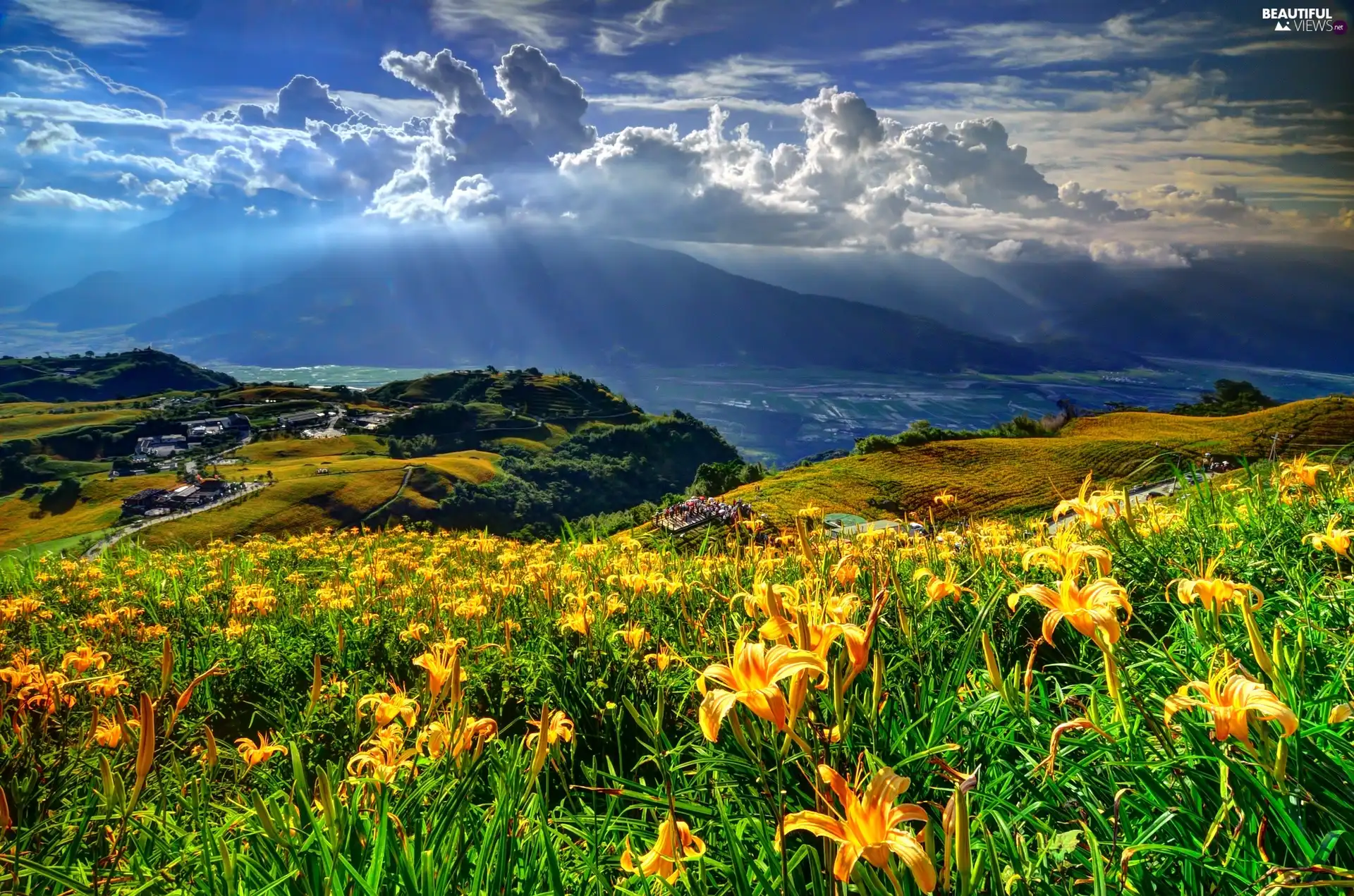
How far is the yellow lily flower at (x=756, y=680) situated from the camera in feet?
3.35

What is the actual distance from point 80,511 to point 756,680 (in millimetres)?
82768

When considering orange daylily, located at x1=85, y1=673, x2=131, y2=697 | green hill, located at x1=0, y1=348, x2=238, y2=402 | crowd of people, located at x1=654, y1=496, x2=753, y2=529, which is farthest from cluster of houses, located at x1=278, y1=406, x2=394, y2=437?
orange daylily, located at x1=85, y1=673, x2=131, y2=697

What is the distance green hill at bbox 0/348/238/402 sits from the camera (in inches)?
5994

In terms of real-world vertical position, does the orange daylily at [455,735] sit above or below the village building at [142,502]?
above

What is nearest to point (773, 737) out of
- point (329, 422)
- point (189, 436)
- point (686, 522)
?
point (686, 522)

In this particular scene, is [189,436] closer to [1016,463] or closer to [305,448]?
[305,448]

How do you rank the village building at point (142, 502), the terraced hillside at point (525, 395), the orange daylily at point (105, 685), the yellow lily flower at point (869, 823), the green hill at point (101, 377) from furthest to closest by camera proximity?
the green hill at point (101, 377) → the terraced hillside at point (525, 395) → the village building at point (142, 502) → the orange daylily at point (105, 685) → the yellow lily flower at point (869, 823)

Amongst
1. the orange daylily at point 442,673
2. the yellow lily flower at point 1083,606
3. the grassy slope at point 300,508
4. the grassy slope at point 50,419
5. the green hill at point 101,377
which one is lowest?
the grassy slope at point 300,508

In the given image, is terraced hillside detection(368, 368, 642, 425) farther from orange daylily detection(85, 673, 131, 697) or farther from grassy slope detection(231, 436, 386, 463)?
orange daylily detection(85, 673, 131, 697)

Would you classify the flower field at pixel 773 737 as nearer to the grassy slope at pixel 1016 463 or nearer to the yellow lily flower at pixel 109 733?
the yellow lily flower at pixel 109 733

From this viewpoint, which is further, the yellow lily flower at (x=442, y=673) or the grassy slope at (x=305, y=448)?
the grassy slope at (x=305, y=448)

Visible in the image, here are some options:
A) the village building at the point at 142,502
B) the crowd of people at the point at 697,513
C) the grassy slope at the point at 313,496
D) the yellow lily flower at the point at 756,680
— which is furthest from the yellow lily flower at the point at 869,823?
the village building at the point at 142,502

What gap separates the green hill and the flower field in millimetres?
179291

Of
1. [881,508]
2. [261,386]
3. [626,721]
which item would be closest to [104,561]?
[626,721]
